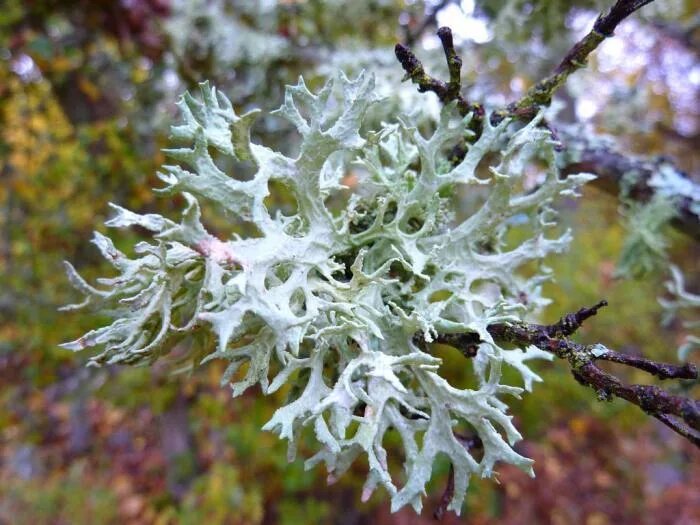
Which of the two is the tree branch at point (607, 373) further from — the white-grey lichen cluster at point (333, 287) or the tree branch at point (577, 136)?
the tree branch at point (577, 136)

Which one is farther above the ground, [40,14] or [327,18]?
[327,18]

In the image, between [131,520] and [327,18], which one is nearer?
[327,18]

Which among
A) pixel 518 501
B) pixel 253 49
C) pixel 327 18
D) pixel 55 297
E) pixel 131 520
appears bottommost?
pixel 131 520

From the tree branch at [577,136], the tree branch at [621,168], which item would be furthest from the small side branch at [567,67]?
the tree branch at [621,168]

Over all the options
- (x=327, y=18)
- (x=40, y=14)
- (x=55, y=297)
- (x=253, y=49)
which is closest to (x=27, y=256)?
(x=55, y=297)

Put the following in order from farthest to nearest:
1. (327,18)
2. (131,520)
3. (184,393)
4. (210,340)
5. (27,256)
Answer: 1. (131,520)
2. (184,393)
3. (27,256)
4. (327,18)
5. (210,340)

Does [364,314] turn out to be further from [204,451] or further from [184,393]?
[204,451]

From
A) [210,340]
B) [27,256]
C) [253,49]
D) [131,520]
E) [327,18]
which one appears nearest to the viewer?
[210,340]
